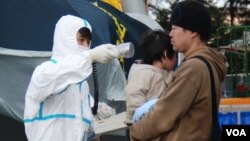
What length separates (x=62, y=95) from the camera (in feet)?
11.2

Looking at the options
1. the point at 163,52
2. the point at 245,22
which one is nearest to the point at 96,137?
the point at 163,52

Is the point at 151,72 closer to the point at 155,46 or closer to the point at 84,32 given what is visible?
the point at 155,46

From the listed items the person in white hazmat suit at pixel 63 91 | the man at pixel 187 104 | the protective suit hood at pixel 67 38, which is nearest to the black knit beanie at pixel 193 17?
the man at pixel 187 104

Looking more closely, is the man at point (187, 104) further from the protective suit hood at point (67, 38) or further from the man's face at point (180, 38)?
the protective suit hood at point (67, 38)

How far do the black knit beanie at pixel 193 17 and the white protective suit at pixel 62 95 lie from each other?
1012 mm

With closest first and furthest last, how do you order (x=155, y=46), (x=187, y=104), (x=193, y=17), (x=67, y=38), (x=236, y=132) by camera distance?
1. (x=187, y=104)
2. (x=193, y=17)
3. (x=236, y=132)
4. (x=155, y=46)
5. (x=67, y=38)

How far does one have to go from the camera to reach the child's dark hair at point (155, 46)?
11.0ft

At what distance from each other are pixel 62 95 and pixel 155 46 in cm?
70

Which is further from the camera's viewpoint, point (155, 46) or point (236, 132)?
point (155, 46)

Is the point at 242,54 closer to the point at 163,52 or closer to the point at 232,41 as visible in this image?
the point at 232,41

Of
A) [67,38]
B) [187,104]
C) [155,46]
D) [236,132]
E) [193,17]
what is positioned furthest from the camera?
[67,38]

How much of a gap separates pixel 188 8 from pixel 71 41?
127 cm

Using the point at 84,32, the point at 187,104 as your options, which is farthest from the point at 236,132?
the point at 84,32

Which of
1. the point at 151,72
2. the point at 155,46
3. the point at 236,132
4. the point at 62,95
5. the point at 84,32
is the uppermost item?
the point at 84,32
